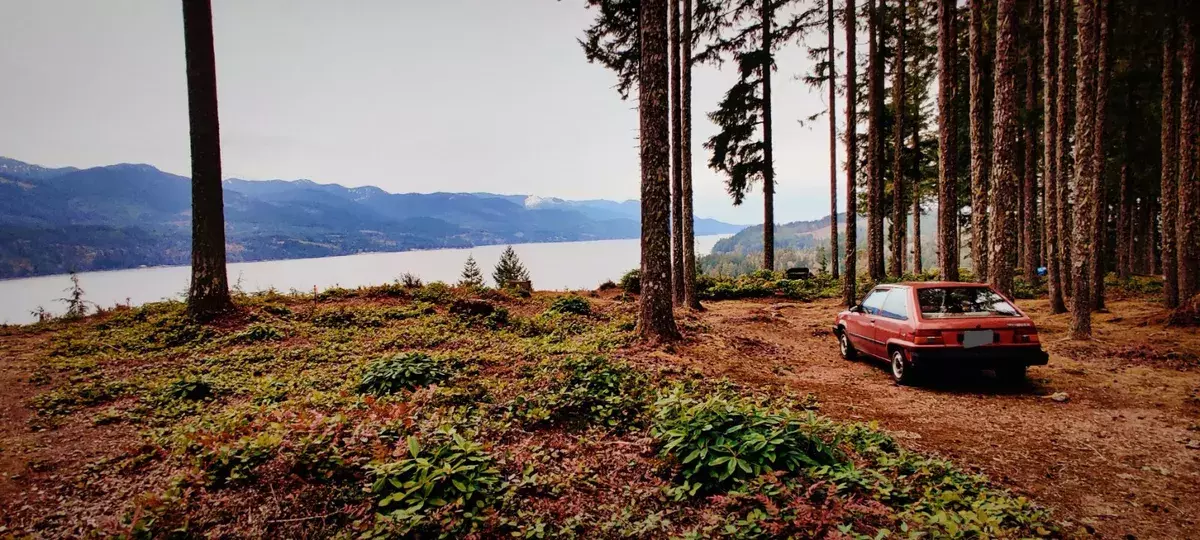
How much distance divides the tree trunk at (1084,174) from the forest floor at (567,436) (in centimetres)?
77

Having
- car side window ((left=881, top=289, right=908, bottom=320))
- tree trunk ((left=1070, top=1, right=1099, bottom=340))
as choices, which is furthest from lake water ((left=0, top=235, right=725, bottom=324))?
car side window ((left=881, top=289, right=908, bottom=320))

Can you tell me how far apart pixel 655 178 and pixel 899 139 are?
15950 mm

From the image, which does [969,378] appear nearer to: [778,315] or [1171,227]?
[778,315]

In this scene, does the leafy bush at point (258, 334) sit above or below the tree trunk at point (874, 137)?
below

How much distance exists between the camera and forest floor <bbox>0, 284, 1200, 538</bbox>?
11.2 ft

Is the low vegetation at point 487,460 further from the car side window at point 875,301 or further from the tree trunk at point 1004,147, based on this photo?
the tree trunk at point 1004,147

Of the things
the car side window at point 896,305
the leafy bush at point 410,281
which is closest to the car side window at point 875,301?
the car side window at point 896,305

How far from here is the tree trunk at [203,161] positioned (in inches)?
425

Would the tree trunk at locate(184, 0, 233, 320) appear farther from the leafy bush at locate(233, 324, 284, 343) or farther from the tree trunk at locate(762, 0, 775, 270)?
the tree trunk at locate(762, 0, 775, 270)

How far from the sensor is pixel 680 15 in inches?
595

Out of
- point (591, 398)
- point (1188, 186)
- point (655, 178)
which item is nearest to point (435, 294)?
point (655, 178)

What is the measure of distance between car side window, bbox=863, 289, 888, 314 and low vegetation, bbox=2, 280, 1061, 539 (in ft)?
10.5

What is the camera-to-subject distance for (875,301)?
28.2 ft

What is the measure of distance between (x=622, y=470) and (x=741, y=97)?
19.6 meters
